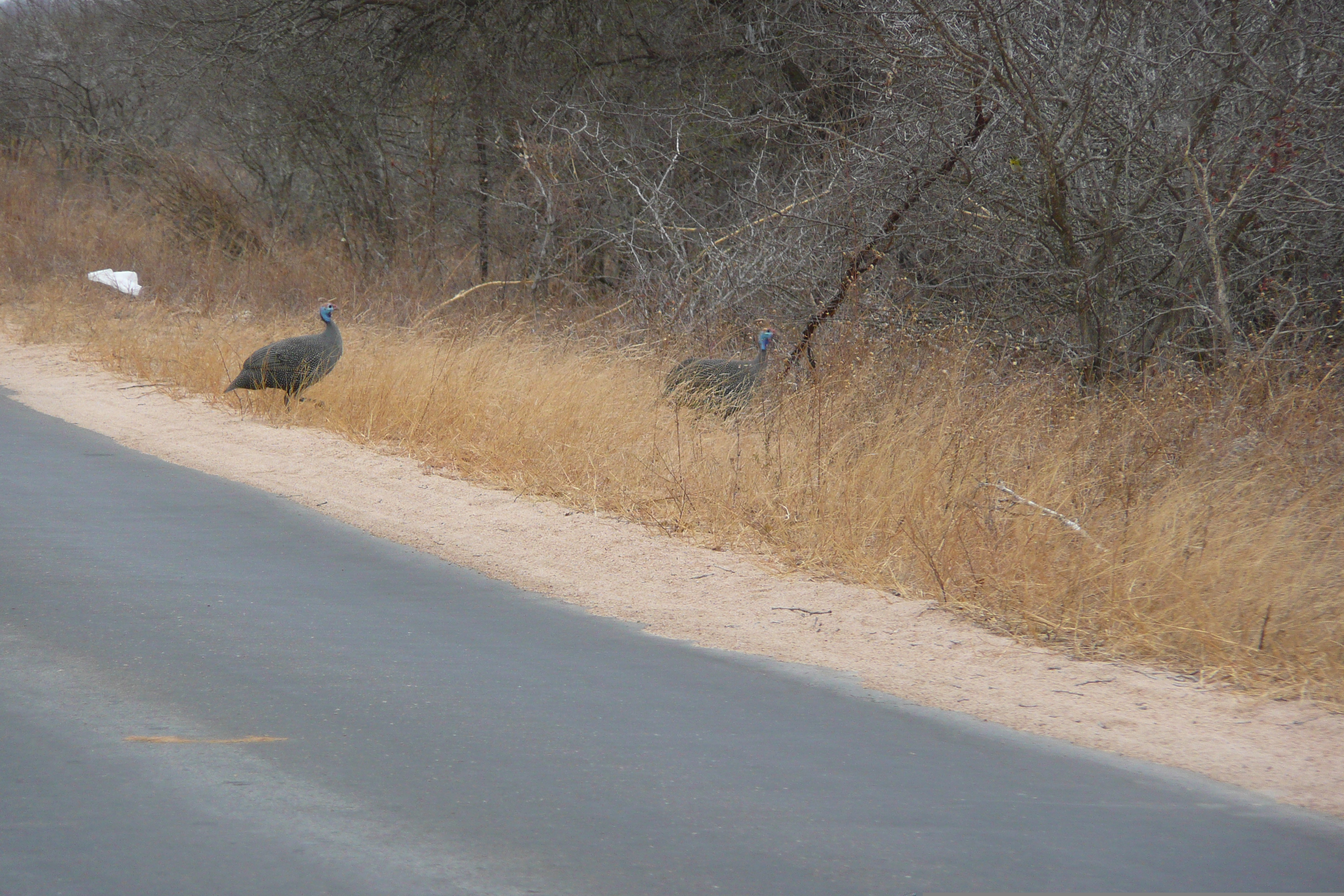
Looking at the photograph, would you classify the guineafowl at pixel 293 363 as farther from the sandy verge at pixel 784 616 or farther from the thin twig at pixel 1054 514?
the thin twig at pixel 1054 514

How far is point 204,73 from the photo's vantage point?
17.4 m

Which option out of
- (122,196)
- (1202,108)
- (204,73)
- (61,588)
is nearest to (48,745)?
(61,588)

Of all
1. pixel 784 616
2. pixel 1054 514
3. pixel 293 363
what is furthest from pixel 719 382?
pixel 784 616

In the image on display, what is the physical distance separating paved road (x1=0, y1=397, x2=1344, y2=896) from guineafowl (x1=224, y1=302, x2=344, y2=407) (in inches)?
175

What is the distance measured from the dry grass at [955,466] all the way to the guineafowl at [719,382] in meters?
0.17

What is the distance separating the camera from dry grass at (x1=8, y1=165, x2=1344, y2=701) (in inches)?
212

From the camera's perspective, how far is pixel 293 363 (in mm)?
10156

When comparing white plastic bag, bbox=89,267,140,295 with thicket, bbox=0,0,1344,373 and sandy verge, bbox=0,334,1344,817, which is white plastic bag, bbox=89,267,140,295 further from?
sandy verge, bbox=0,334,1344,817

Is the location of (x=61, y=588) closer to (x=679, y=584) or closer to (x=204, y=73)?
(x=679, y=584)

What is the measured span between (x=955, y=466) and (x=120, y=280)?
46.8 ft

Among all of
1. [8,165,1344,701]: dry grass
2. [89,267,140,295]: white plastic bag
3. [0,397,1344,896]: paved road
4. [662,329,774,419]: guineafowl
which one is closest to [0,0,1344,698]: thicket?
[8,165,1344,701]: dry grass

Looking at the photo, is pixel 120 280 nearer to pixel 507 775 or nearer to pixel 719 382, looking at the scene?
pixel 719 382

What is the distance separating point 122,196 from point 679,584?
1999cm

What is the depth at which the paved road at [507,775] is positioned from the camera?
3.31 m
